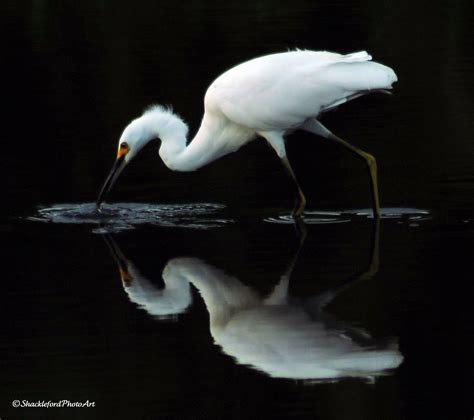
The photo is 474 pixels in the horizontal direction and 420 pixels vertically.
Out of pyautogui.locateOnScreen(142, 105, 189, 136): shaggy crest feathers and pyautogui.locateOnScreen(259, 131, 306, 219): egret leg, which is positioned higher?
pyautogui.locateOnScreen(142, 105, 189, 136): shaggy crest feathers

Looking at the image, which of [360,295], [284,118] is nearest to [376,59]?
[284,118]

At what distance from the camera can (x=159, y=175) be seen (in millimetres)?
12734

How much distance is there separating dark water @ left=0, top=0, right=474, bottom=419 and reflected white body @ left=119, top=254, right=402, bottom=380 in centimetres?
2

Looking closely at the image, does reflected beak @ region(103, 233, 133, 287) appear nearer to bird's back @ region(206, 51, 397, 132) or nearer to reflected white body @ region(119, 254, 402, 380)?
reflected white body @ region(119, 254, 402, 380)

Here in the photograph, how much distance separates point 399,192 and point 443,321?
11.9ft

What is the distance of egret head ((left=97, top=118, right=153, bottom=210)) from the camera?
11242mm

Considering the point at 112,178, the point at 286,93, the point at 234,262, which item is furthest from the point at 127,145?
the point at 234,262

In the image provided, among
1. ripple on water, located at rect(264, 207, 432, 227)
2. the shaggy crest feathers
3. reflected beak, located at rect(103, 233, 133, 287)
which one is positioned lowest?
reflected beak, located at rect(103, 233, 133, 287)

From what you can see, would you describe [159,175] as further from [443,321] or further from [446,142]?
[443,321]

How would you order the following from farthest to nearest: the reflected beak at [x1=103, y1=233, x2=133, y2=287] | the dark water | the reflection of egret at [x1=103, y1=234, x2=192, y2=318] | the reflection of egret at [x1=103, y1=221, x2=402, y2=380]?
1. the reflected beak at [x1=103, y1=233, x2=133, y2=287]
2. the reflection of egret at [x1=103, y1=234, x2=192, y2=318]
3. the reflection of egret at [x1=103, y1=221, x2=402, y2=380]
4. the dark water

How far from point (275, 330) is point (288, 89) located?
10.8 feet

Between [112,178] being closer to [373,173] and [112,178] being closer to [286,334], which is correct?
[373,173]

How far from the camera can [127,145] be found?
37.0 feet

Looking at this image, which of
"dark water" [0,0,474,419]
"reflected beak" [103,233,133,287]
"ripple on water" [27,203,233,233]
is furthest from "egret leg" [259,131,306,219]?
"reflected beak" [103,233,133,287]
